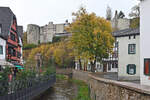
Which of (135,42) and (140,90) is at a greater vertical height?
(135,42)

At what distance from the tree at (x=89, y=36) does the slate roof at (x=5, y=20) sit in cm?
948

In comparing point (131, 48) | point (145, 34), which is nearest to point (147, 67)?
point (145, 34)

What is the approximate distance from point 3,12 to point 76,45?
11.9m

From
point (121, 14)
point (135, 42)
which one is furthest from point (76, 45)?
point (121, 14)

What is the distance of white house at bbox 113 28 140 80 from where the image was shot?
23720 mm

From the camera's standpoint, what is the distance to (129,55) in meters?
24.0

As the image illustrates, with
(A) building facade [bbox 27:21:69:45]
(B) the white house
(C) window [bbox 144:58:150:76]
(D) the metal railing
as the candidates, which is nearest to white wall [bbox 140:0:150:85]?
(C) window [bbox 144:58:150:76]

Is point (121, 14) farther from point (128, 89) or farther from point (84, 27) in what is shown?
point (128, 89)

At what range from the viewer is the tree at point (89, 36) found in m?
30.2

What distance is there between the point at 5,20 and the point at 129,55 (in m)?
17.4

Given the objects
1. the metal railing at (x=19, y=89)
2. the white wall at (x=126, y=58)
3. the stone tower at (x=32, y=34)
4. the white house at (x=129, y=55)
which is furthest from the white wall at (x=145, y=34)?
the stone tower at (x=32, y=34)

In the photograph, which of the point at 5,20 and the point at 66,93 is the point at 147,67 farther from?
the point at 5,20

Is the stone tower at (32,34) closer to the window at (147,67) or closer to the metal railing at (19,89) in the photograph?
the metal railing at (19,89)

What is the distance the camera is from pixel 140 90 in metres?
7.32
